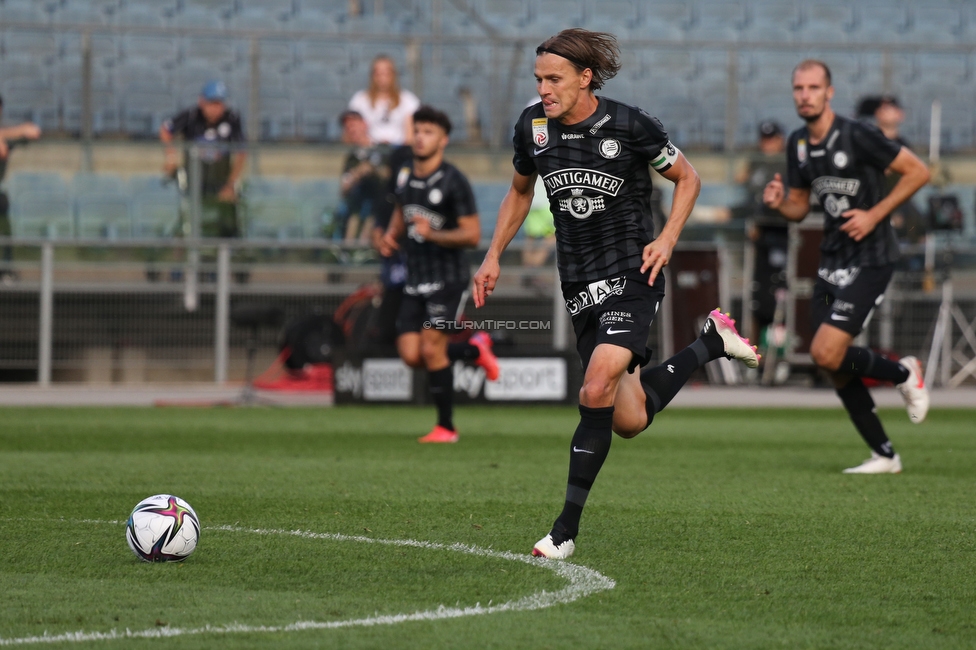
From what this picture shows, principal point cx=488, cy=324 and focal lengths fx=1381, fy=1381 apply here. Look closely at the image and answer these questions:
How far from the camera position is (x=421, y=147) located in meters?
10.2

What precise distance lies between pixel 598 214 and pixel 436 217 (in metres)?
5.02

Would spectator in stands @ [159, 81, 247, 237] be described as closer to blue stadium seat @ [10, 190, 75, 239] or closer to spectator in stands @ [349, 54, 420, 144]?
blue stadium seat @ [10, 190, 75, 239]

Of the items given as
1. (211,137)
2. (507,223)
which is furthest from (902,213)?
(507,223)

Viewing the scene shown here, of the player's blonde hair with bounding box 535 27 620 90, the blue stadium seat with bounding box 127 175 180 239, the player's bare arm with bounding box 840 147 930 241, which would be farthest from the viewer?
the blue stadium seat with bounding box 127 175 180 239

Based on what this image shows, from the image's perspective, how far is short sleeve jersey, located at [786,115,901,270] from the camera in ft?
26.6

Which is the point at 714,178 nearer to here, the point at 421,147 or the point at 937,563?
the point at 421,147

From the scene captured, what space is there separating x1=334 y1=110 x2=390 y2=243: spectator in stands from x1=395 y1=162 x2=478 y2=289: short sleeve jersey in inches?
225

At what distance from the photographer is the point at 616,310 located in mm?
5316

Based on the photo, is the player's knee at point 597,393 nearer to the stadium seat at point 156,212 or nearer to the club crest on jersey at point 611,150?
the club crest on jersey at point 611,150

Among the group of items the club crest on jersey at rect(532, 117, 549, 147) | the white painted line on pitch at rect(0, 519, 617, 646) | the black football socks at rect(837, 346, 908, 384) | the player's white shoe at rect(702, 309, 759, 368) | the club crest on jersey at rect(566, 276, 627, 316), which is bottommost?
the white painted line on pitch at rect(0, 519, 617, 646)

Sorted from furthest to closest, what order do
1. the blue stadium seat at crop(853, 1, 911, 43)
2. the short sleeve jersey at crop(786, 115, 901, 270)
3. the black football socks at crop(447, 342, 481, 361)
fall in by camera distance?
the blue stadium seat at crop(853, 1, 911, 43)
the black football socks at crop(447, 342, 481, 361)
the short sleeve jersey at crop(786, 115, 901, 270)

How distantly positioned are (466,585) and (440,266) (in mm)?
6085

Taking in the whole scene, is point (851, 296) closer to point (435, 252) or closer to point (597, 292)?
point (597, 292)

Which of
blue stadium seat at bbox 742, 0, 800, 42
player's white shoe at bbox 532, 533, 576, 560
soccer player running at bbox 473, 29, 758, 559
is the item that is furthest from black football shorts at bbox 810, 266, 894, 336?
blue stadium seat at bbox 742, 0, 800, 42
